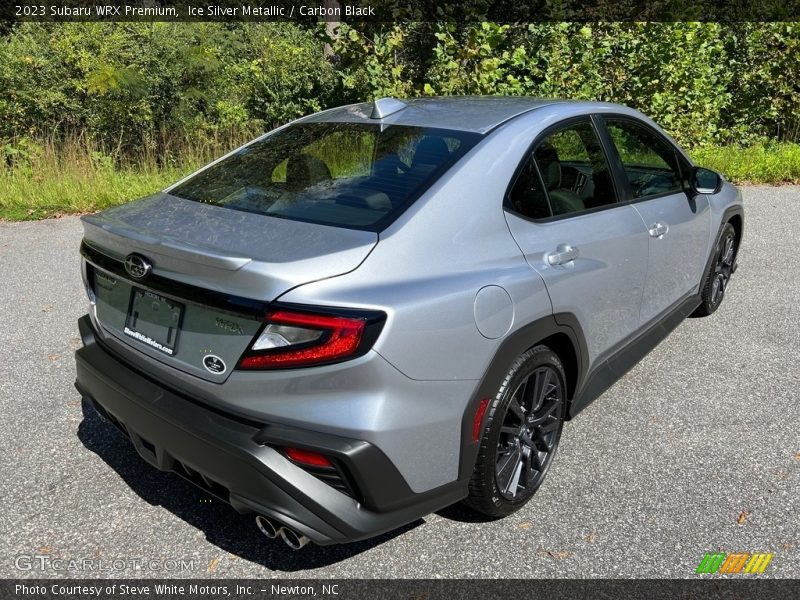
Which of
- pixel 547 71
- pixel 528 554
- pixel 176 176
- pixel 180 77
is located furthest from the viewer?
pixel 180 77

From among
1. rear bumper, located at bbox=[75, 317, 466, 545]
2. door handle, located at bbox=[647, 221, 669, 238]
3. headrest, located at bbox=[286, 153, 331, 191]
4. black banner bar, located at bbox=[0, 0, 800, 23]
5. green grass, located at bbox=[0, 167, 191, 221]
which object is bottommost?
green grass, located at bbox=[0, 167, 191, 221]

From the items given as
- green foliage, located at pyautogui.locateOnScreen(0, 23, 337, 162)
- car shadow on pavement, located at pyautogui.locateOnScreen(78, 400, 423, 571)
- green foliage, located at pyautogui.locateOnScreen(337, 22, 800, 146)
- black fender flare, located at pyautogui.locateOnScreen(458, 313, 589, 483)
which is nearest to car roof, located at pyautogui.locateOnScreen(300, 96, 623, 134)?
black fender flare, located at pyautogui.locateOnScreen(458, 313, 589, 483)

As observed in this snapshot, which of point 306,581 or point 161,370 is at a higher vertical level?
point 161,370

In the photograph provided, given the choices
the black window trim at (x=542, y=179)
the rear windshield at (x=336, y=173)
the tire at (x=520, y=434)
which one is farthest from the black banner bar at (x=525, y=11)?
the tire at (x=520, y=434)

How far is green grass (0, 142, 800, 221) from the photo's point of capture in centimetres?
802

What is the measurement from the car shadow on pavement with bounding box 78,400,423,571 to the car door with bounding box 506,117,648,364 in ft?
3.84

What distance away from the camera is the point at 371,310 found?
205cm

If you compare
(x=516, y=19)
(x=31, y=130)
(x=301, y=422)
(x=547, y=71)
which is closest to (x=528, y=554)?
(x=301, y=422)

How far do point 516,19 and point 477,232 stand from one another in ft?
41.4

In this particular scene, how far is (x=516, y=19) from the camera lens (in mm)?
13703

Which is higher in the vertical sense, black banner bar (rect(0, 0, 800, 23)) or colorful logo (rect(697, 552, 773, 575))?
black banner bar (rect(0, 0, 800, 23))

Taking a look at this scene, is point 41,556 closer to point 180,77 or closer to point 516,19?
point 180,77

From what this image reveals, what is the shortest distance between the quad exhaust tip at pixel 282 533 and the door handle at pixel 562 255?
1397 millimetres

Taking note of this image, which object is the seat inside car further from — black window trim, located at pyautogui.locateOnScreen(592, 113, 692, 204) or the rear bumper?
the rear bumper
